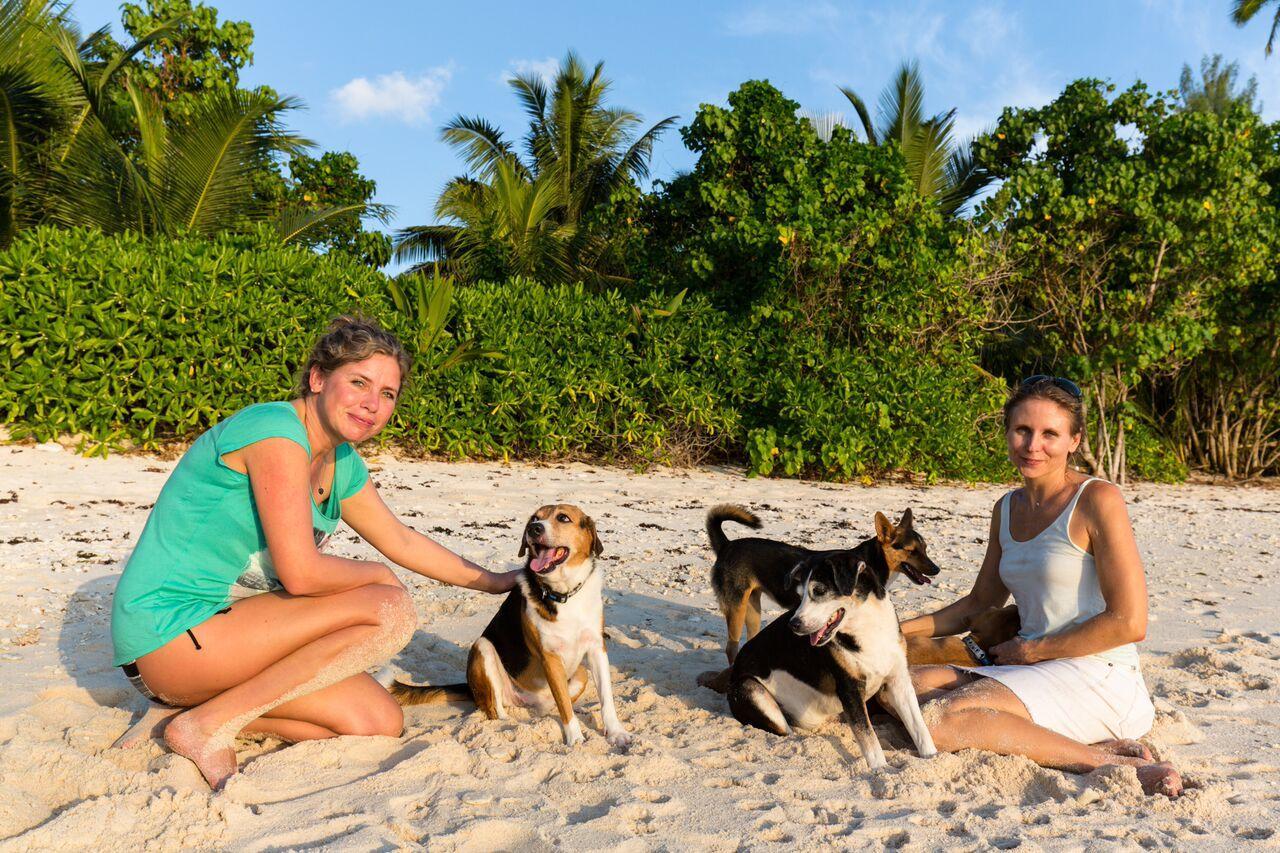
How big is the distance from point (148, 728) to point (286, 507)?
1055mm

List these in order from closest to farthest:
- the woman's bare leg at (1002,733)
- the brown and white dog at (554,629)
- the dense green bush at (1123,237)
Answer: the woman's bare leg at (1002,733) < the brown and white dog at (554,629) < the dense green bush at (1123,237)

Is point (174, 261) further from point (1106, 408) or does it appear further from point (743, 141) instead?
point (1106, 408)

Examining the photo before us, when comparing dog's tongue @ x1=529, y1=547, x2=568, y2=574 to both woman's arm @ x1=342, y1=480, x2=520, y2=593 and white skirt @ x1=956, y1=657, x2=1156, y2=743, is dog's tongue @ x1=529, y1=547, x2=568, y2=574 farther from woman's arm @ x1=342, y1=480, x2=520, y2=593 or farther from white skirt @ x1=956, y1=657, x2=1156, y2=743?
white skirt @ x1=956, y1=657, x2=1156, y2=743

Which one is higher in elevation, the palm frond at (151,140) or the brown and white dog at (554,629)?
the palm frond at (151,140)

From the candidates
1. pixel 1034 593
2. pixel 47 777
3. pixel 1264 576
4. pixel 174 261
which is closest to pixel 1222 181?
pixel 1264 576

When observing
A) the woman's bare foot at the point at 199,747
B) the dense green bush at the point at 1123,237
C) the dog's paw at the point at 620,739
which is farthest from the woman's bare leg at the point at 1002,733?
the dense green bush at the point at 1123,237

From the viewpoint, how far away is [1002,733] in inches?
128

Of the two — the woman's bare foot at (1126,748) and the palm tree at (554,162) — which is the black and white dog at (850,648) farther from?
the palm tree at (554,162)

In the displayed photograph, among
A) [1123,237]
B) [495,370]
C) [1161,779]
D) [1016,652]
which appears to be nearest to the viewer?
[1161,779]

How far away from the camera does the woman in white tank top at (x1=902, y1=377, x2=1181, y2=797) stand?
326 centimetres

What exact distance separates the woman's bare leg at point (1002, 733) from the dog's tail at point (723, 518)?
1808mm

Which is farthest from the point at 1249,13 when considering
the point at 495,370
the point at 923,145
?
the point at 495,370

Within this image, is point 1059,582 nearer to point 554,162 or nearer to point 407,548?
point 407,548

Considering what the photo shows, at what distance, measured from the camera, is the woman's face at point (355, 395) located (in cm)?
326
